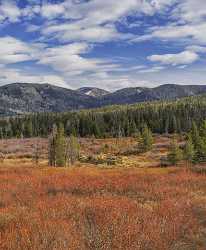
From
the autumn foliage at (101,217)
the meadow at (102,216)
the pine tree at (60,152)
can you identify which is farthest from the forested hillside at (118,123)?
the autumn foliage at (101,217)

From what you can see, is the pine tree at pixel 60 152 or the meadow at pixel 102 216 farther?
the pine tree at pixel 60 152

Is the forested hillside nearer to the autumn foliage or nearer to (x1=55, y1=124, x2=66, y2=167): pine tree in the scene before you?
(x1=55, y1=124, x2=66, y2=167): pine tree

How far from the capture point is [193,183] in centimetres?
1670

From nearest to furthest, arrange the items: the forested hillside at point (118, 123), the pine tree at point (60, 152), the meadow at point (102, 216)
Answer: the meadow at point (102, 216) → the pine tree at point (60, 152) → the forested hillside at point (118, 123)

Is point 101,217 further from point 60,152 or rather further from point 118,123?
point 118,123

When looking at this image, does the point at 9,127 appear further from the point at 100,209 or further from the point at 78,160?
the point at 100,209

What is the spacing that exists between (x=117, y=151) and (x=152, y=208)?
65.9 metres

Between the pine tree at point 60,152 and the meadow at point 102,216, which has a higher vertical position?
the meadow at point 102,216

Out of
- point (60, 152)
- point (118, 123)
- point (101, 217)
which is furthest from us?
point (118, 123)

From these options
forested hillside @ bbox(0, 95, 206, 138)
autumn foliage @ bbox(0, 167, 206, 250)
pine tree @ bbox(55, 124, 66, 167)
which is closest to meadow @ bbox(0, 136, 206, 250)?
autumn foliage @ bbox(0, 167, 206, 250)

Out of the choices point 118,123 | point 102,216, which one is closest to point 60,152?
point 102,216

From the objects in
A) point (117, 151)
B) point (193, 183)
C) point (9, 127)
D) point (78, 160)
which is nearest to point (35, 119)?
point (9, 127)

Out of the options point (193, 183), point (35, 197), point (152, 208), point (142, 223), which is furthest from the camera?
point (193, 183)

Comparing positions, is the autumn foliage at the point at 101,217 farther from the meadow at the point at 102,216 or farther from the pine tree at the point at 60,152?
the pine tree at the point at 60,152
